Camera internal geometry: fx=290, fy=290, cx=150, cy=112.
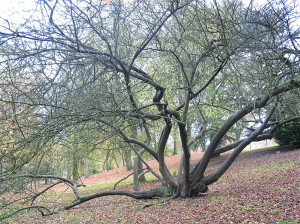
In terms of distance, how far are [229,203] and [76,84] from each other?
3.94 m

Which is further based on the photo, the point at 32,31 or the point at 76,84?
the point at 76,84

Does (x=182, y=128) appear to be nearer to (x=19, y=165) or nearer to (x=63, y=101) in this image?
(x=63, y=101)

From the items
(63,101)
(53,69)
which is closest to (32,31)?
(53,69)

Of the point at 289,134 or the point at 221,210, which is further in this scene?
the point at 289,134

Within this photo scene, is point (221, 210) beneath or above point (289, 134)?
beneath

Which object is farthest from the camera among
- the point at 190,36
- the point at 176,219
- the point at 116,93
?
the point at 190,36

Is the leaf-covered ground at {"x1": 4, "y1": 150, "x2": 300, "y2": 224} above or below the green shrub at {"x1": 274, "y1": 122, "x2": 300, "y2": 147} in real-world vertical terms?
below

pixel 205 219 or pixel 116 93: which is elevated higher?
pixel 116 93

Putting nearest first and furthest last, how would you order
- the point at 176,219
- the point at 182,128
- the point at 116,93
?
the point at 176,219
the point at 116,93
the point at 182,128

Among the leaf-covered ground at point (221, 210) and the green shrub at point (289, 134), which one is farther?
the green shrub at point (289, 134)

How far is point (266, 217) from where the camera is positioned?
458cm

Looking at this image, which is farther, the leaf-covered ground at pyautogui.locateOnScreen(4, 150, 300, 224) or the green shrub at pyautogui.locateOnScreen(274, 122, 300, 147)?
the green shrub at pyautogui.locateOnScreen(274, 122, 300, 147)

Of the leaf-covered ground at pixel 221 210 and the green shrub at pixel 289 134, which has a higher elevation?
the green shrub at pixel 289 134

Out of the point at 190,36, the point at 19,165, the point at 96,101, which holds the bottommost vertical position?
the point at 19,165
